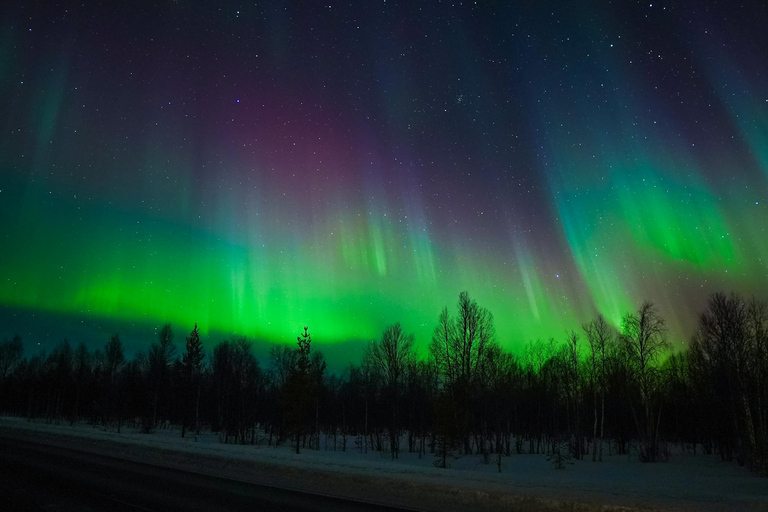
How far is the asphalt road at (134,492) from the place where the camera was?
11.9m

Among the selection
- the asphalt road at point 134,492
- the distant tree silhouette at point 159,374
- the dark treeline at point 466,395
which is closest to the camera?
the asphalt road at point 134,492

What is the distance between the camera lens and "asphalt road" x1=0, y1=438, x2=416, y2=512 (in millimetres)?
11883

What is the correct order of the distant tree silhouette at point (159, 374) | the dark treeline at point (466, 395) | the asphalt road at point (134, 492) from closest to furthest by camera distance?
1. the asphalt road at point (134, 492)
2. the dark treeline at point (466, 395)
3. the distant tree silhouette at point (159, 374)

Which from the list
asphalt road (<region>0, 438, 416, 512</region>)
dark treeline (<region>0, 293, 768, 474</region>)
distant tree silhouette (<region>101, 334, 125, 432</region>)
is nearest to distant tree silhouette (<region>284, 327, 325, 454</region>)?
dark treeline (<region>0, 293, 768, 474</region>)

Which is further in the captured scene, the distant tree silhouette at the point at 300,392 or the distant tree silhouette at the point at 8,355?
the distant tree silhouette at the point at 8,355

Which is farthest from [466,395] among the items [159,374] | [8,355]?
[8,355]

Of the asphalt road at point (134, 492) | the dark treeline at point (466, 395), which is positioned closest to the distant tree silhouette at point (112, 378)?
the dark treeline at point (466, 395)

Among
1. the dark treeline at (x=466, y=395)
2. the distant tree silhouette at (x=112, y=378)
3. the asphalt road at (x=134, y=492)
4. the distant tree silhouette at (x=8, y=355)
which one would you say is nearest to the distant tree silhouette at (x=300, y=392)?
the dark treeline at (x=466, y=395)

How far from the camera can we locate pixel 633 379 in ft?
208

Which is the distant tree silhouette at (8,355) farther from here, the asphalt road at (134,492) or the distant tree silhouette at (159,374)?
the asphalt road at (134,492)

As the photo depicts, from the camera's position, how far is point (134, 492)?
13.9 metres

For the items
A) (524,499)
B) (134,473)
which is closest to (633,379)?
(524,499)

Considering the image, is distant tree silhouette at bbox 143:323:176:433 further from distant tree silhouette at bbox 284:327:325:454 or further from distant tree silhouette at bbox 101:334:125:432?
distant tree silhouette at bbox 284:327:325:454

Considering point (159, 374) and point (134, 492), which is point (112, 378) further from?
point (134, 492)
